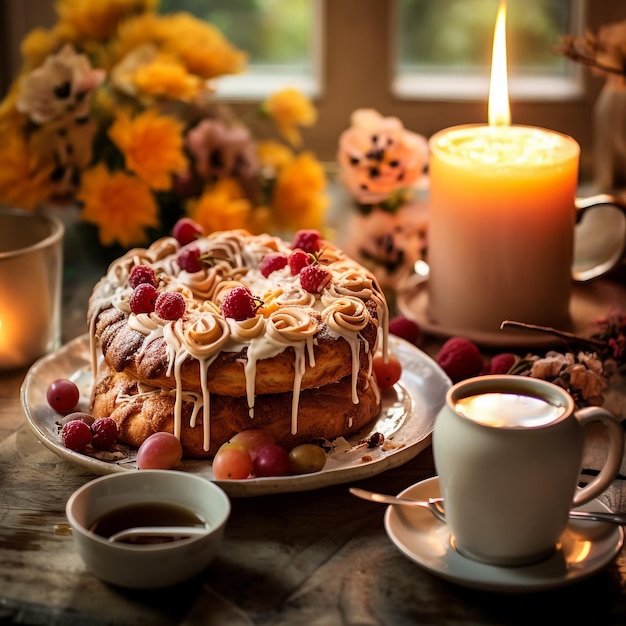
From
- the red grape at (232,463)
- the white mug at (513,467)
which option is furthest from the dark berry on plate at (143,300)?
the white mug at (513,467)

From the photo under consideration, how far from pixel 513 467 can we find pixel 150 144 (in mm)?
1097

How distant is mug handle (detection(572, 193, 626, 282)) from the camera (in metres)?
1.80

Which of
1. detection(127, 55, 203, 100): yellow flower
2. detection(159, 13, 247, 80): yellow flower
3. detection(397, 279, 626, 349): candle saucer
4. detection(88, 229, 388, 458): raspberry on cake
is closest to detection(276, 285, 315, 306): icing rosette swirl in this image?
detection(88, 229, 388, 458): raspberry on cake

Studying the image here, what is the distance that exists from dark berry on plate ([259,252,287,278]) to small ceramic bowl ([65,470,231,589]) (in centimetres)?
41

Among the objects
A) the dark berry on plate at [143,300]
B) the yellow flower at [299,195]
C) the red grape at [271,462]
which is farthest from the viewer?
the yellow flower at [299,195]

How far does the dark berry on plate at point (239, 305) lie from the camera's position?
132 cm

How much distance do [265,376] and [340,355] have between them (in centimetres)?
10

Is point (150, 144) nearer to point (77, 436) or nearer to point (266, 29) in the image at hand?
point (77, 436)

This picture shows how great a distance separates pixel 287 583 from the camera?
45.2 inches

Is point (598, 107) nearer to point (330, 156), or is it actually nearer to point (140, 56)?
point (330, 156)

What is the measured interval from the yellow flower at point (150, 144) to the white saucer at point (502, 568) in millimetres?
930

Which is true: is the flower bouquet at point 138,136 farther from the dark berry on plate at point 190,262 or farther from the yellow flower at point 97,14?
the dark berry on plate at point 190,262

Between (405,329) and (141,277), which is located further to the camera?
(405,329)

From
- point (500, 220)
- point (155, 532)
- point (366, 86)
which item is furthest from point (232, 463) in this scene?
point (366, 86)
